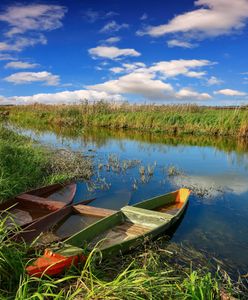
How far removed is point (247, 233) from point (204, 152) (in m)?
10.8

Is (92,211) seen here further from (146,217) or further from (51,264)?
(51,264)

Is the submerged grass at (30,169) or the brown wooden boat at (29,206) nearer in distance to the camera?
the brown wooden boat at (29,206)

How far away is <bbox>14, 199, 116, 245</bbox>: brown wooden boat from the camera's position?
18.4 feet

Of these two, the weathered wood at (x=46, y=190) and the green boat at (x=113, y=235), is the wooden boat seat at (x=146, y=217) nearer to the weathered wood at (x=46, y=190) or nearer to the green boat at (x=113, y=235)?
the green boat at (x=113, y=235)

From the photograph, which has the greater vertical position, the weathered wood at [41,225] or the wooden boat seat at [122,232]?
the weathered wood at [41,225]

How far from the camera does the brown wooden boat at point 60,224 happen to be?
5621 millimetres

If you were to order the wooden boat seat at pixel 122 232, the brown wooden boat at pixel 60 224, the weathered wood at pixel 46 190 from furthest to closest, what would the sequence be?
the weathered wood at pixel 46 190
the wooden boat seat at pixel 122 232
the brown wooden boat at pixel 60 224

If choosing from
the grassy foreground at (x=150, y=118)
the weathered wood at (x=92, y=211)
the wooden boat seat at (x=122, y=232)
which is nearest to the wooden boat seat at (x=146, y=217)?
the wooden boat seat at (x=122, y=232)

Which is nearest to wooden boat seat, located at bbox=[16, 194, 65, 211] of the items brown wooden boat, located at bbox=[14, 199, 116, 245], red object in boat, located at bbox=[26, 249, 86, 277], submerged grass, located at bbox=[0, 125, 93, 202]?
brown wooden boat, located at bbox=[14, 199, 116, 245]

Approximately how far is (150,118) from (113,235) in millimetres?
22775

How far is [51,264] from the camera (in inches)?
164

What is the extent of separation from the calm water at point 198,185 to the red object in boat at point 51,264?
9.98ft

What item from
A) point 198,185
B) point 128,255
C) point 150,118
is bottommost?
point 128,255

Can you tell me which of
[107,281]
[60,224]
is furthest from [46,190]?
[107,281]
